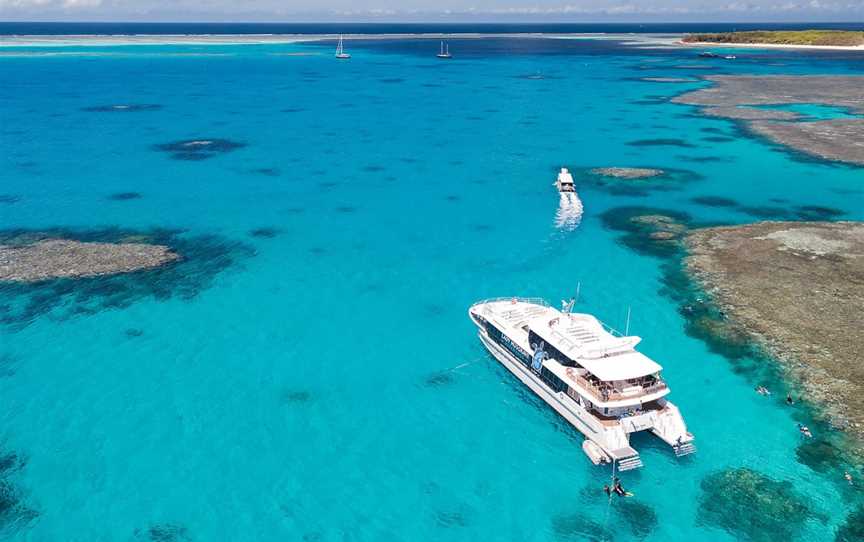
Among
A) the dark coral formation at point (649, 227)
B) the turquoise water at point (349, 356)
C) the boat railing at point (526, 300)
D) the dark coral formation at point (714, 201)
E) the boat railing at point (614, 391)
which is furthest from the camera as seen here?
the dark coral formation at point (714, 201)

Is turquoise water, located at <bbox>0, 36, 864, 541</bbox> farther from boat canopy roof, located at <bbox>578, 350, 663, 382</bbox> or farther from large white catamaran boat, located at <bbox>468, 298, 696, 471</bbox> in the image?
boat canopy roof, located at <bbox>578, 350, 663, 382</bbox>

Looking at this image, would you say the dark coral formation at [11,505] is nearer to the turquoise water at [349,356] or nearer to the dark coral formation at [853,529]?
the turquoise water at [349,356]

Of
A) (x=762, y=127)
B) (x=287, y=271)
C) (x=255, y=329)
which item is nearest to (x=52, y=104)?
(x=287, y=271)

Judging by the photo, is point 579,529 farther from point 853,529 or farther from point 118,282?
point 118,282

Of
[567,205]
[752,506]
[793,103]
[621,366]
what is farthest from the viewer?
[793,103]

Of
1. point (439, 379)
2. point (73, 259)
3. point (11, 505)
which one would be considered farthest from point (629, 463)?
point (73, 259)

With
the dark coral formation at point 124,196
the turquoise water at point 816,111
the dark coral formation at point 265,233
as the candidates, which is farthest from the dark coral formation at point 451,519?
the turquoise water at point 816,111

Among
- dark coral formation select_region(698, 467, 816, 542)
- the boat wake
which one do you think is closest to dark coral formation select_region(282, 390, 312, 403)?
dark coral formation select_region(698, 467, 816, 542)
